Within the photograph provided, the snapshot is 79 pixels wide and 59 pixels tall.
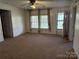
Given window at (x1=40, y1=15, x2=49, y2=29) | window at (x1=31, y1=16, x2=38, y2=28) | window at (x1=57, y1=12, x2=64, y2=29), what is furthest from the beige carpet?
window at (x1=31, y1=16, x2=38, y2=28)

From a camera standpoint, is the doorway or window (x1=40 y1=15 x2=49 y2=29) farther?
window (x1=40 y1=15 x2=49 y2=29)

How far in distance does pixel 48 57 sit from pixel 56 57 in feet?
0.94

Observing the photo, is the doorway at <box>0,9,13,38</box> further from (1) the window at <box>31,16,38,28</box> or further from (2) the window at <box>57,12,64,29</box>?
(2) the window at <box>57,12,64,29</box>

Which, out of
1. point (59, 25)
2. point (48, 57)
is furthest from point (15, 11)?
point (48, 57)

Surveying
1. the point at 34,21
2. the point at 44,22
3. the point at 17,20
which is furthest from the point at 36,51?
the point at 34,21

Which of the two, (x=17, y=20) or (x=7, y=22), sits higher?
(x=17, y=20)

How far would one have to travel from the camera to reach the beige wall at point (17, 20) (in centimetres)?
682

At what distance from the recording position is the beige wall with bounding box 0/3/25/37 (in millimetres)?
6817

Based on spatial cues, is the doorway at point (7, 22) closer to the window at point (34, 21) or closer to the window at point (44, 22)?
the window at point (34, 21)

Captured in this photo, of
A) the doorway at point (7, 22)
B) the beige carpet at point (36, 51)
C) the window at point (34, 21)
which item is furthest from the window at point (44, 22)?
the beige carpet at point (36, 51)

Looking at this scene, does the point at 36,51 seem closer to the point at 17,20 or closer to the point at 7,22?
the point at 7,22

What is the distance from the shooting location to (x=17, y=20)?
25.2 feet

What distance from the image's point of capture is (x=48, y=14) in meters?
8.20

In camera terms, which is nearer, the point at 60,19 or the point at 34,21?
the point at 60,19
